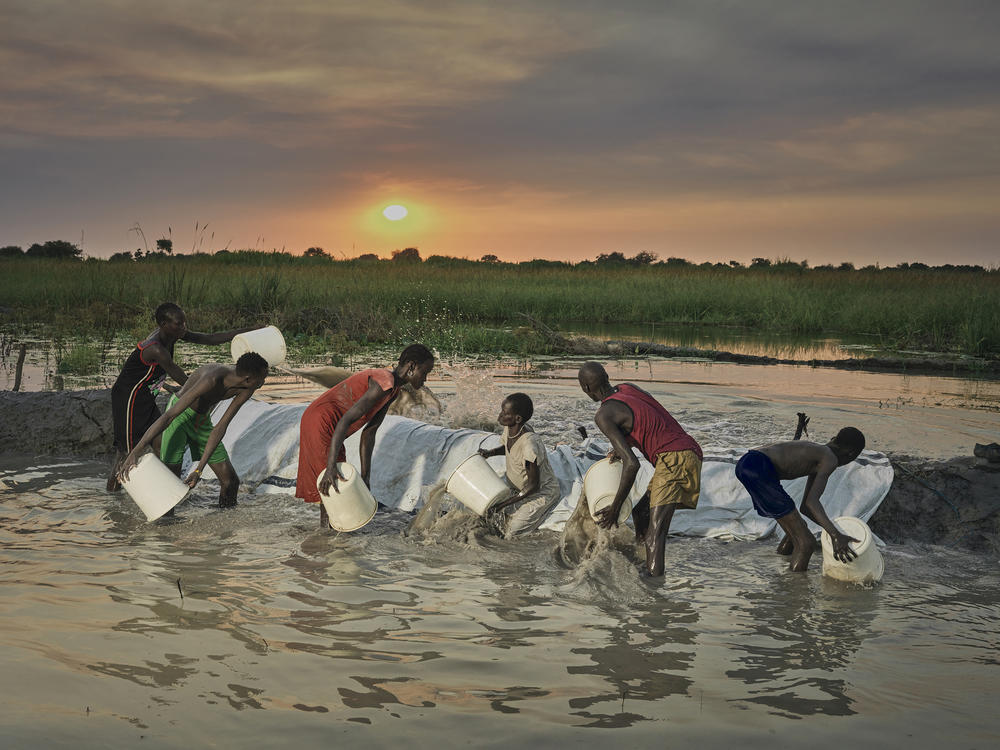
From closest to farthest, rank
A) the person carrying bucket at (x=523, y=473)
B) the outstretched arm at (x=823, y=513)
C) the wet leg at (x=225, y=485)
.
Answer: the outstretched arm at (x=823, y=513), the person carrying bucket at (x=523, y=473), the wet leg at (x=225, y=485)

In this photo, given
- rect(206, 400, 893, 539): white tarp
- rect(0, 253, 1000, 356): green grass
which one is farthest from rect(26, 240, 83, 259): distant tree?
rect(206, 400, 893, 539): white tarp

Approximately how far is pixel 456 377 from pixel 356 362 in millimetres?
3801

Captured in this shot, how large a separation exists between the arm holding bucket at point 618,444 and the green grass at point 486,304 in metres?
7.79

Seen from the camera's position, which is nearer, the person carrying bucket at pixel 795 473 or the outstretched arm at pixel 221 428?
the person carrying bucket at pixel 795 473

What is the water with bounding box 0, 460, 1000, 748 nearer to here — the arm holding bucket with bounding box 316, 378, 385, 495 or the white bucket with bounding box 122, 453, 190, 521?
the white bucket with bounding box 122, 453, 190, 521

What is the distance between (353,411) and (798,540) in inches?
91.1

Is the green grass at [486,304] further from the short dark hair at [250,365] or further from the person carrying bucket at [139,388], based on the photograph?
the short dark hair at [250,365]

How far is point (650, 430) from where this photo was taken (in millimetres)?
4270

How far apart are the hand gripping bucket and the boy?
2.01 m

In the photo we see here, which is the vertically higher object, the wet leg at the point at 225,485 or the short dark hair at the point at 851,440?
the short dark hair at the point at 851,440

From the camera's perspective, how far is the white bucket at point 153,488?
4859 mm

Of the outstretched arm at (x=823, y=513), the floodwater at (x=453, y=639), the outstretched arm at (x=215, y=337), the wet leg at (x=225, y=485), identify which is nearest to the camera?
the floodwater at (x=453, y=639)

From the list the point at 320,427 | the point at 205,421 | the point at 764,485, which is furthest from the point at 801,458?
the point at 205,421

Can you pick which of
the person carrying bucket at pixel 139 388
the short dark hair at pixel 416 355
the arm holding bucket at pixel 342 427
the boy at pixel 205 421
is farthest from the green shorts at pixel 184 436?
the short dark hair at pixel 416 355
